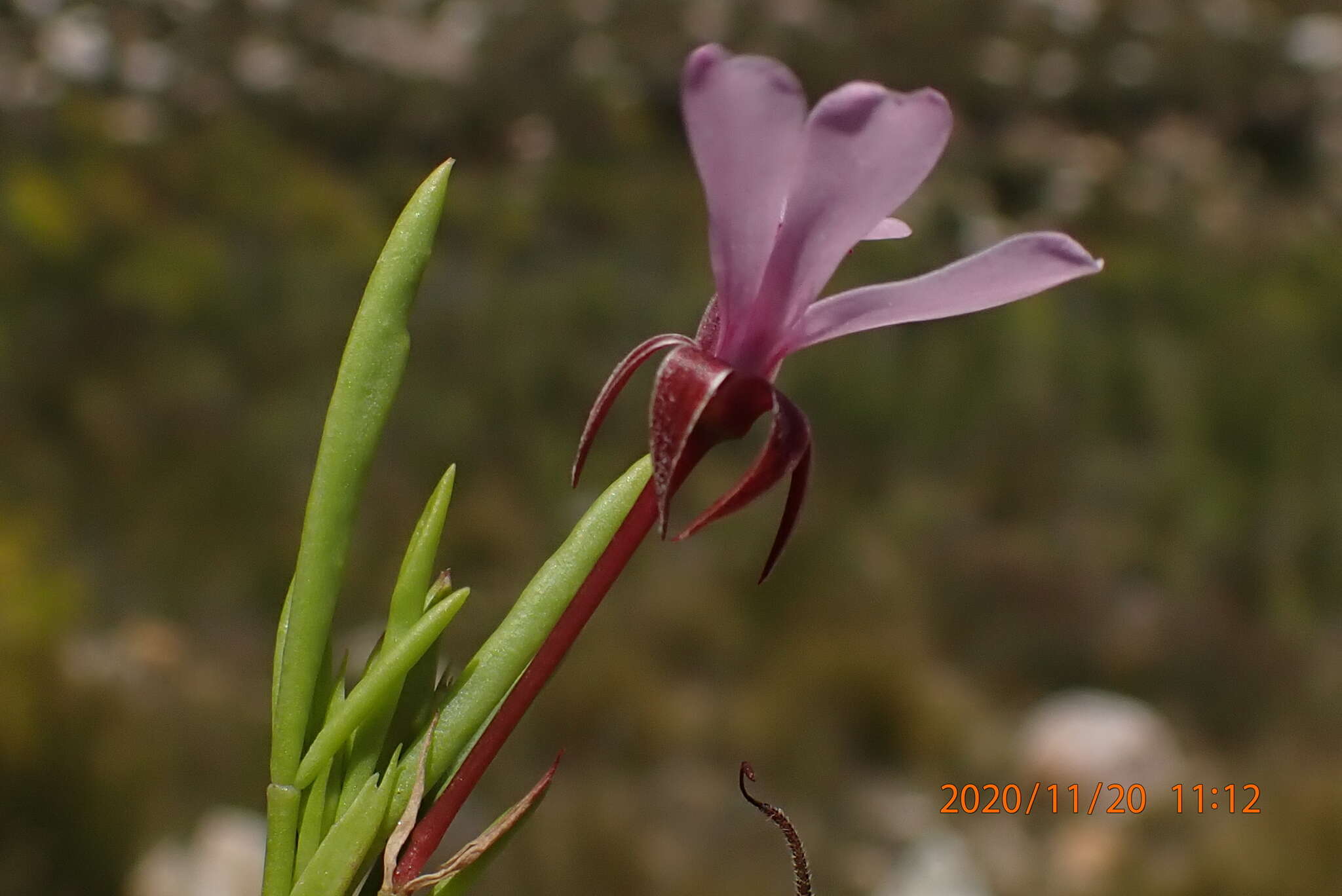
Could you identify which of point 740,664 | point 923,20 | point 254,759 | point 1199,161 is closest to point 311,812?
point 254,759

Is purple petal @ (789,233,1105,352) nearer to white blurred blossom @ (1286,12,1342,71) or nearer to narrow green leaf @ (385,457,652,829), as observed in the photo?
narrow green leaf @ (385,457,652,829)

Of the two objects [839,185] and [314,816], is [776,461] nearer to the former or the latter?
[839,185]

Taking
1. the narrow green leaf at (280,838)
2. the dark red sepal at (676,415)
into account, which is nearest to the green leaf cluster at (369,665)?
the narrow green leaf at (280,838)

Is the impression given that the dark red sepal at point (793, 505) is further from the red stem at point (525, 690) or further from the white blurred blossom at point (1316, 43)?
the white blurred blossom at point (1316, 43)

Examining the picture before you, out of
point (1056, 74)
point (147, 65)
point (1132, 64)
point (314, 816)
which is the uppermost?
point (314, 816)

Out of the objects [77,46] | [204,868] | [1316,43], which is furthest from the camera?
[1316,43]

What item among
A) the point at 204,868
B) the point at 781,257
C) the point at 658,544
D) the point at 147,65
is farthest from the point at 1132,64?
the point at 781,257

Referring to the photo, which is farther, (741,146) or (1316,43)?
(1316,43)
